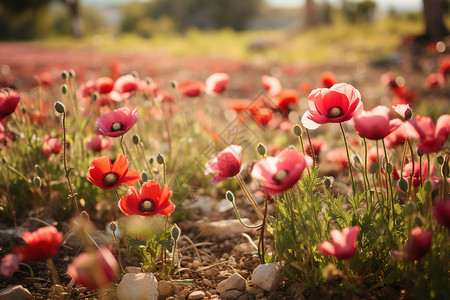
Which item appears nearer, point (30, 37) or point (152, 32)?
point (152, 32)

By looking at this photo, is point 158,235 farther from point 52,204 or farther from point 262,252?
point 52,204

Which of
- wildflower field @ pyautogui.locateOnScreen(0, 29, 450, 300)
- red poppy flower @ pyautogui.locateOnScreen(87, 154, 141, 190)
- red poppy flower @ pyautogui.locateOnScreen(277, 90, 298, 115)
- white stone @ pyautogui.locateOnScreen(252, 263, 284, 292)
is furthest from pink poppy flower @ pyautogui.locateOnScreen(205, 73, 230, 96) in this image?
white stone @ pyautogui.locateOnScreen(252, 263, 284, 292)

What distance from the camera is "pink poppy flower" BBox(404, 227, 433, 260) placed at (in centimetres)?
119

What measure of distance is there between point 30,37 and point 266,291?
117 feet

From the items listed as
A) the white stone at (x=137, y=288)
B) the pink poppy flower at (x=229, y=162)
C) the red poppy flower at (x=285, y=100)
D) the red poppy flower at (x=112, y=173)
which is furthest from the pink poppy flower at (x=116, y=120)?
the red poppy flower at (x=285, y=100)

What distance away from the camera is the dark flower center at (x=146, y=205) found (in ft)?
4.73

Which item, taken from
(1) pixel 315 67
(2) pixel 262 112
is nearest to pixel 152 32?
(1) pixel 315 67

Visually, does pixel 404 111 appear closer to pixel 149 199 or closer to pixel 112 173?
pixel 149 199

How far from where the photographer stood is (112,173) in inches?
60.2

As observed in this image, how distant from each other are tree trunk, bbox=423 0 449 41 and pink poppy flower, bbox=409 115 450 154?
31.5 ft

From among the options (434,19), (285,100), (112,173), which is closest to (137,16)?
(434,19)

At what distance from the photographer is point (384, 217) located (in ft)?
4.59

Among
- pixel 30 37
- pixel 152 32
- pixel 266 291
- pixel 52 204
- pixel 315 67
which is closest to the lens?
pixel 266 291

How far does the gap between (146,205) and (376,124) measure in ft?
2.50
